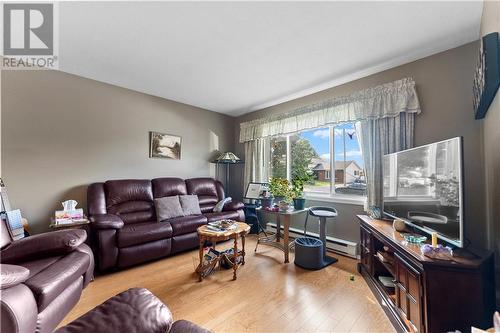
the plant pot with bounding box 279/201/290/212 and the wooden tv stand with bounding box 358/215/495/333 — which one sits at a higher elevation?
the plant pot with bounding box 279/201/290/212

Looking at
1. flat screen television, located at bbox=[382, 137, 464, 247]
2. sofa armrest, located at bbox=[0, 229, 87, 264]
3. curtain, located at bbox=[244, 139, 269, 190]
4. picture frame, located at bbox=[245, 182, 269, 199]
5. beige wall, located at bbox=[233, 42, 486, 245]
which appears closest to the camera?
flat screen television, located at bbox=[382, 137, 464, 247]

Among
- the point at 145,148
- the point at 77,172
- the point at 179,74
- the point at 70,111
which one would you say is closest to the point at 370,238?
the point at 179,74

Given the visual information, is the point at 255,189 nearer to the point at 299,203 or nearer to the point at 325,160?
the point at 299,203

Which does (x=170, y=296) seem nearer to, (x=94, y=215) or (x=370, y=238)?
(x=94, y=215)

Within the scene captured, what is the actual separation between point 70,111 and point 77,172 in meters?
0.84

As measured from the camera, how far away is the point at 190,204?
10.9 feet

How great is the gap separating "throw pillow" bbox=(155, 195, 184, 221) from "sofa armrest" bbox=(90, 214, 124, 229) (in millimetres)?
615

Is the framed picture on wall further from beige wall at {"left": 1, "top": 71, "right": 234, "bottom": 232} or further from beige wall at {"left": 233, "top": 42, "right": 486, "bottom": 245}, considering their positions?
beige wall at {"left": 233, "top": 42, "right": 486, "bottom": 245}

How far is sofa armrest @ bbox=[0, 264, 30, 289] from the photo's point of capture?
1109 millimetres

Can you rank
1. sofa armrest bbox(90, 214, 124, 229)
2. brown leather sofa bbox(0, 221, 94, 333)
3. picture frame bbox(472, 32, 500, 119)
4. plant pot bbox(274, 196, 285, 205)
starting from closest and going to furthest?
brown leather sofa bbox(0, 221, 94, 333)
picture frame bbox(472, 32, 500, 119)
sofa armrest bbox(90, 214, 124, 229)
plant pot bbox(274, 196, 285, 205)

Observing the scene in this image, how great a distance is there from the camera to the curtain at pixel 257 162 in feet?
13.4

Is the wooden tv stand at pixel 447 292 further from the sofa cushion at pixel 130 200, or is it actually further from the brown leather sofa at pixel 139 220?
the sofa cushion at pixel 130 200

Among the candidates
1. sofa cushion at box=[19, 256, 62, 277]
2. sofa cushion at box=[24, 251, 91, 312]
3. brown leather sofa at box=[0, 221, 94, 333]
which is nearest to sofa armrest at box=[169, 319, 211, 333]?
brown leather sofa at box=[0, 221, 94, 333]

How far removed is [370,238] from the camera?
6.88 ft
